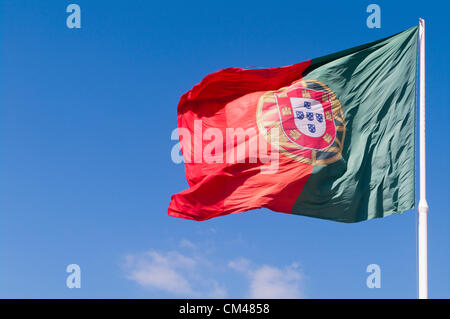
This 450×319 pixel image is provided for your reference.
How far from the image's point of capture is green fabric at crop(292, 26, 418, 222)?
20.8 meters

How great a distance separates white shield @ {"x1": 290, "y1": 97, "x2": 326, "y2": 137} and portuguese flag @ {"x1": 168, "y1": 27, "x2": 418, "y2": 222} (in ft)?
0.10

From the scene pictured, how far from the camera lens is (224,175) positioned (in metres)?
23.0

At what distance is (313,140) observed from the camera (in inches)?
883

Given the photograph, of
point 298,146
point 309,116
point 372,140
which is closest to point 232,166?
point 298,146

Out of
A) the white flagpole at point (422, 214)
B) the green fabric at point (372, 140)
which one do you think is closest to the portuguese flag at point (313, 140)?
the green fabric at point (372, 140)

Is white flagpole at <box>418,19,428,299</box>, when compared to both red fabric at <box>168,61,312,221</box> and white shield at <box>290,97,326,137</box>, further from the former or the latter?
red fabric at <box>168,61,312,221</box>

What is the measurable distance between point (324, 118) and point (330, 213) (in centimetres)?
305

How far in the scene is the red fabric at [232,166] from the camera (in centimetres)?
2217

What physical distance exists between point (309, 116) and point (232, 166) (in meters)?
2.86

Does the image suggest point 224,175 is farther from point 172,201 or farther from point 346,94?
point 346,94

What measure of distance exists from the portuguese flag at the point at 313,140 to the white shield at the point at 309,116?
0.10 ft

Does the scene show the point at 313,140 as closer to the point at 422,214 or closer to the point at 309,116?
the point at 309,116
